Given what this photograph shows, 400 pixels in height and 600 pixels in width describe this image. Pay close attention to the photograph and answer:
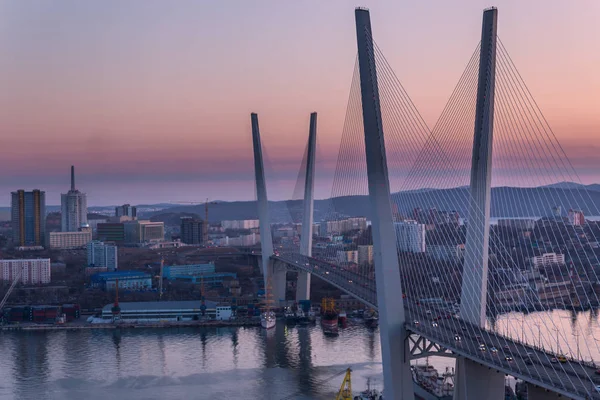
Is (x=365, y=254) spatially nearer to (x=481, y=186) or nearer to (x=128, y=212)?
(x=481, y=186)

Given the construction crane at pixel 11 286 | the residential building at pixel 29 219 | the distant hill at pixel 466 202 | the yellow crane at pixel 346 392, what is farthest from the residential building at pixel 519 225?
the residential building at pixel 29 219

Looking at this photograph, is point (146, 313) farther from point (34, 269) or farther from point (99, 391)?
point (34, 269)

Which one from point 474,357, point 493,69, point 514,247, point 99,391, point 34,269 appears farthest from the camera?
point 34,269

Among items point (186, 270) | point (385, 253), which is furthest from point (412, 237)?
point (186, 270)

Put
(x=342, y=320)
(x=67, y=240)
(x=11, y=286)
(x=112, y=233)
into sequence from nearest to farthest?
(x=342, y=320), (x=11, y=286), (x=67, y=240), (x=112, y=233)

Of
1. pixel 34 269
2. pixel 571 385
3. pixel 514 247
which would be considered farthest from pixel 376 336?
pixel 34 269

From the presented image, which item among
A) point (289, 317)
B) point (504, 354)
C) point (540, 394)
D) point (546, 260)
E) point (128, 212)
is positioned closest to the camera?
point (540, 394)

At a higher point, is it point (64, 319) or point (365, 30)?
point (365, 30)
